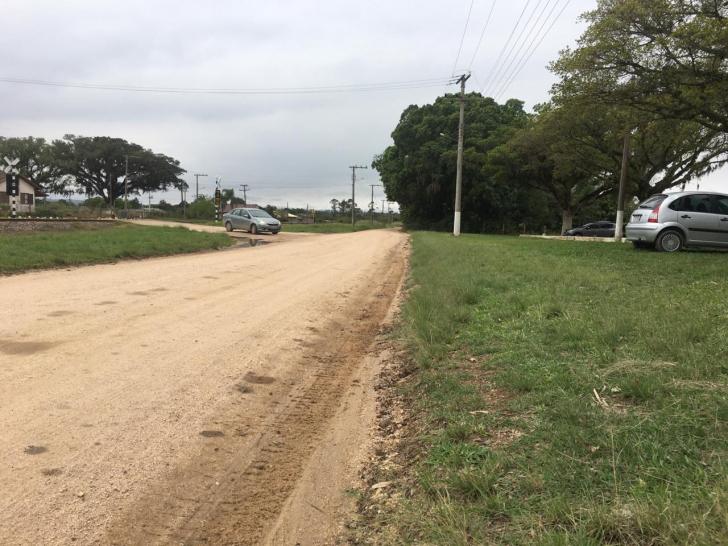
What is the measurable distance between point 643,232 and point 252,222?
2008 centimetres

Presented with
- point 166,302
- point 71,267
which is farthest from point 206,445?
point 71,267

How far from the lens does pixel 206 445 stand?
3.15m

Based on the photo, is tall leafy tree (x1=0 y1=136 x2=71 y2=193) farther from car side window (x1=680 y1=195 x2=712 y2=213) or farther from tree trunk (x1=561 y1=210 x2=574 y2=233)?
car side window (x1=680 y1=195 x2=712 y2=213)

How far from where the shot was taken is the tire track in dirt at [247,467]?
236cm

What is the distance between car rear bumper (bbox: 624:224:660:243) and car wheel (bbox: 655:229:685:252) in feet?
0.60

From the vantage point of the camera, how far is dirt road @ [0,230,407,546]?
242 cm

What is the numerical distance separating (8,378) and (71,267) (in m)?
7.40

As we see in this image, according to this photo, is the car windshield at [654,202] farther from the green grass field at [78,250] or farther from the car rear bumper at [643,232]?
the green grass field at [78,250]

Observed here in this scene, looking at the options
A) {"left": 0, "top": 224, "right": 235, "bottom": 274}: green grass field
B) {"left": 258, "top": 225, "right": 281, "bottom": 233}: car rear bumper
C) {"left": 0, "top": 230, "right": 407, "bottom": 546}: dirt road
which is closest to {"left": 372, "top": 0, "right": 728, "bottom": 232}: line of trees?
{"left": 0, "top": 230, "right": 407, "bottom": 546}: dirt road

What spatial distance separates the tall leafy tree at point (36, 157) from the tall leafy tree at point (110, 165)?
127 cm

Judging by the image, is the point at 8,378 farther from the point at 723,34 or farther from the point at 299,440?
the point at 723,34

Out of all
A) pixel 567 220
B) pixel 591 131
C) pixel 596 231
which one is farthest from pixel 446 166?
pixel 591 131

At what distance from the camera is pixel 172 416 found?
3.45 m

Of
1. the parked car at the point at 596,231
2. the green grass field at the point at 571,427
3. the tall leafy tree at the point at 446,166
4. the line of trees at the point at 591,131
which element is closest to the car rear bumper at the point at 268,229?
the line of trees at the point at 591,131
